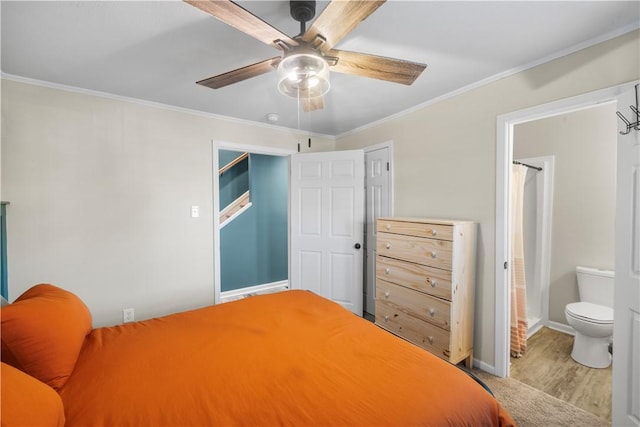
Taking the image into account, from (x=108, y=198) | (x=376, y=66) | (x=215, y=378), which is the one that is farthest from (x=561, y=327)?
(x=108, y=198)

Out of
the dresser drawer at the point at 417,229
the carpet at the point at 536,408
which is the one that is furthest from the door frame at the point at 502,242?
the dresser drawer at the point at 417,229

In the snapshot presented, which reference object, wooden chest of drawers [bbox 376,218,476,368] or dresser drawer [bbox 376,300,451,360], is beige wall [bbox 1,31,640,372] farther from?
dresser drawer [bbox 376,300,451,360]

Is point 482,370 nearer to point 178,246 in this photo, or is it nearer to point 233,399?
point 233,399

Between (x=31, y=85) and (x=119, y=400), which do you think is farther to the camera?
(x=31, y=85)

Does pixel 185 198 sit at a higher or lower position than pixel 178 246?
higher

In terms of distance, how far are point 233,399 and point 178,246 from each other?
2.16 m

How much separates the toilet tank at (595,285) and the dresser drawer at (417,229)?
1.78 meters

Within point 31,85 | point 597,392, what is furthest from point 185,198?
point 597,392

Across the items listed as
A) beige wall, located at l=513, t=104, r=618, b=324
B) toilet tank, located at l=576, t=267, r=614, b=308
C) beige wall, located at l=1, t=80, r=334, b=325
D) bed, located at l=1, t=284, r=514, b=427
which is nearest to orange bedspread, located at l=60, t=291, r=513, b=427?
bed, located at l=1, t=284, r=514, b=427

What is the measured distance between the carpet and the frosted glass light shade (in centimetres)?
235

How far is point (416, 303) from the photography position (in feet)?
7.63

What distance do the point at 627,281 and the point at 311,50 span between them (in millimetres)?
2072

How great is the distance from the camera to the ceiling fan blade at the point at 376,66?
134cm

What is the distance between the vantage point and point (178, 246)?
9.04ft
